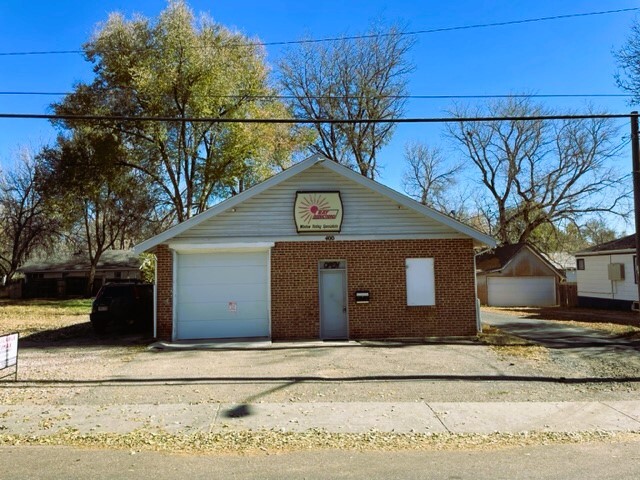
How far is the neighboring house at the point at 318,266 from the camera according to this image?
1448 cm

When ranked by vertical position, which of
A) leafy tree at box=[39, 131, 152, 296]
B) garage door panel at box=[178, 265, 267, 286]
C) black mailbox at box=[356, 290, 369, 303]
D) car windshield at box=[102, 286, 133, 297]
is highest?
leafy tree at box=[39, 131, 152, 296]

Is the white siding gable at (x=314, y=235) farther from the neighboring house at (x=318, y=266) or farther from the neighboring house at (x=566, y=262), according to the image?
the neighboring house at (x=566, y=262)

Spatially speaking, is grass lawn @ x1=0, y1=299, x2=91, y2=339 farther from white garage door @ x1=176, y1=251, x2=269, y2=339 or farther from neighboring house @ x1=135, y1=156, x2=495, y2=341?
neighboring house @ x1=135, y1=156, x2=495, y2=341

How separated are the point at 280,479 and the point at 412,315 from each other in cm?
1010

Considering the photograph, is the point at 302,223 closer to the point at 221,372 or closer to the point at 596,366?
the point at 221,372

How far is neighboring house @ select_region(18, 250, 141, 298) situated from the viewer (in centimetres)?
4766

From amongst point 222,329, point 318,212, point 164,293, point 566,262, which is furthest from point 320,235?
point 566,262

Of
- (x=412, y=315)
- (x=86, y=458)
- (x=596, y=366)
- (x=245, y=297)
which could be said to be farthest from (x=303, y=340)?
(x=86, y=458)

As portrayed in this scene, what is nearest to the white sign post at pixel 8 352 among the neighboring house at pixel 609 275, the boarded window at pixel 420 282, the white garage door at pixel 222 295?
the white garage door at pixel 222 295

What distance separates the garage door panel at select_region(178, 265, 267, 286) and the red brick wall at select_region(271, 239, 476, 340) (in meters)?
0.47

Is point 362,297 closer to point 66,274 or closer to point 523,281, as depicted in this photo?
point 523,281

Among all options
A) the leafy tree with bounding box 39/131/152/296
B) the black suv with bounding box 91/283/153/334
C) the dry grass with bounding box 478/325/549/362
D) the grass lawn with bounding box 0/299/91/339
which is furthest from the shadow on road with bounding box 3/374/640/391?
the leafy tree with bounding box 39/131/152/296

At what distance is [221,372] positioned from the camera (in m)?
10.3

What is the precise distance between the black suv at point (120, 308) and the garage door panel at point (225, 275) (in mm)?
3609
